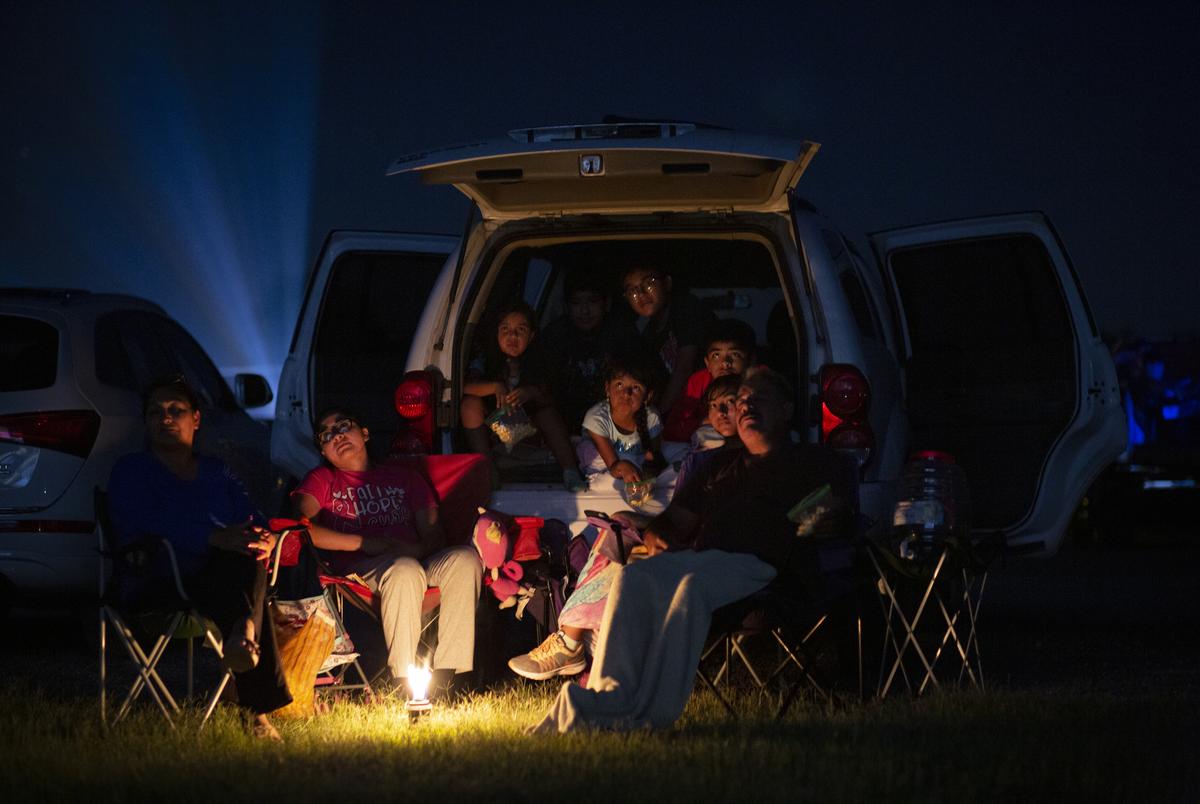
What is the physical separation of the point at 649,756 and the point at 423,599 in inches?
64.9

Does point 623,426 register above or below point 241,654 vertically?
above

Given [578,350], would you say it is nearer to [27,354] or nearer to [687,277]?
A: [687,277]

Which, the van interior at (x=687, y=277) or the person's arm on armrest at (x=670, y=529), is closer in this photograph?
the person's arm on armrest at (x=670, y=529)

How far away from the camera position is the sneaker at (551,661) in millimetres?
6273

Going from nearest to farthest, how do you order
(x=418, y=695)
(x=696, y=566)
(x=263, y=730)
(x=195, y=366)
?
(x=263, y=730), (x=418, y=695), (x=696, y=566), (x=195, y=366)

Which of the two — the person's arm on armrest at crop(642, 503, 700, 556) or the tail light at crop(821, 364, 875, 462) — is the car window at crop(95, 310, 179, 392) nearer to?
the person's arm on armrest at crop(642, 503, 700, 556)

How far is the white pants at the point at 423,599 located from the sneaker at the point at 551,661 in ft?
0.64

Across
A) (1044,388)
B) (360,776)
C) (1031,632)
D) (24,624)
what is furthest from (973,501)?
(24,624)

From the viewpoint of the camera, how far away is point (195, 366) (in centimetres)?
933

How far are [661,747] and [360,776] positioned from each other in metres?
0.86

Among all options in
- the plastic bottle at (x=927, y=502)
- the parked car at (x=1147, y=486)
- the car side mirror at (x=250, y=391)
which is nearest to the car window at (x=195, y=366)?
the car side mirror at (x=250, y=391)

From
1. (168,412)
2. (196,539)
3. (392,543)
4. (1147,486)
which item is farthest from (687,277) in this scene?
(1147,486)

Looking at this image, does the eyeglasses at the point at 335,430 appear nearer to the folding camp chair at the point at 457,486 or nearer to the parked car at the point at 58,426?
the folding camp chair at the point at 457,486

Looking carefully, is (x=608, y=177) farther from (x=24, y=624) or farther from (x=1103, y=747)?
(x=24, y=624)
